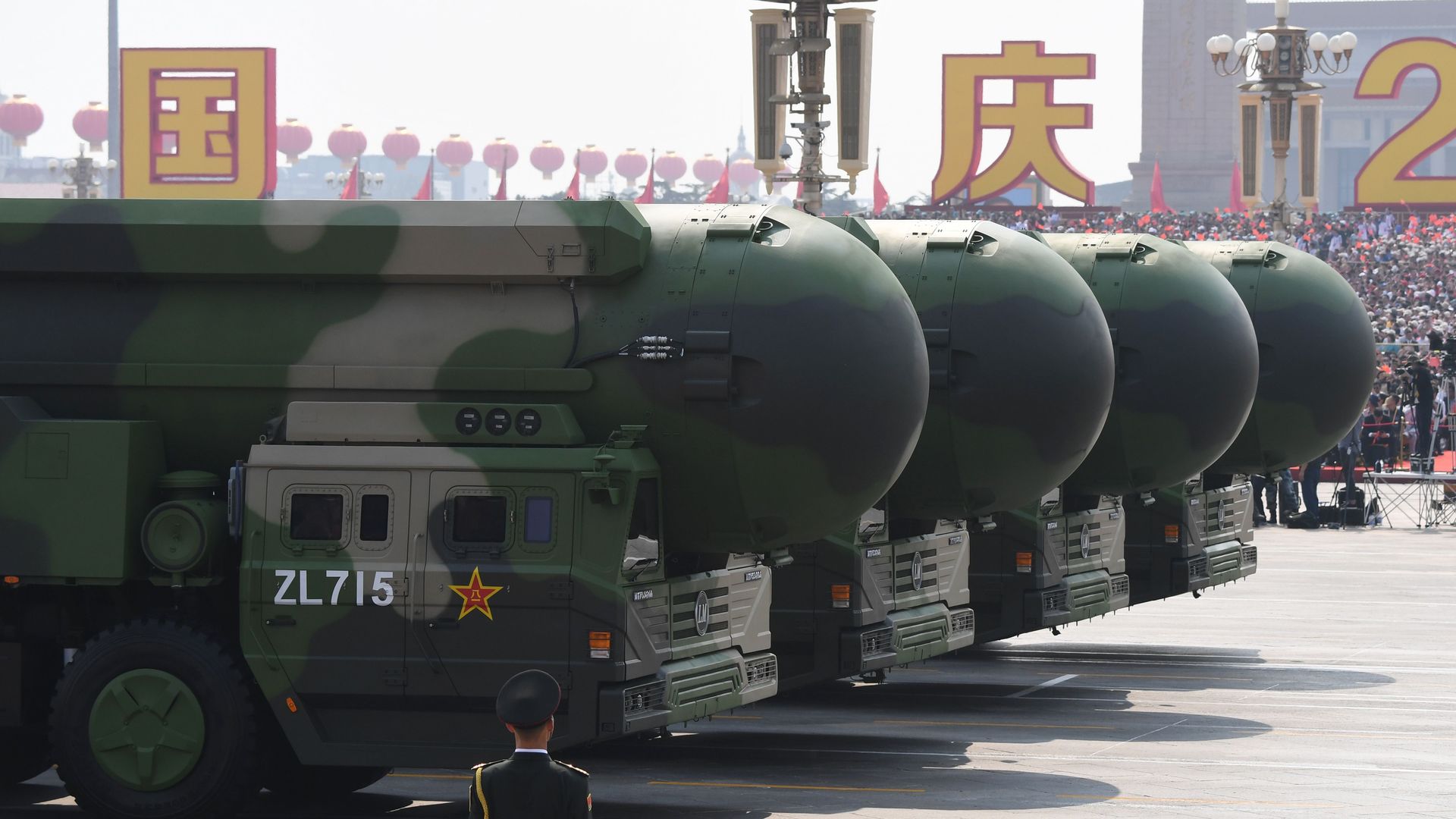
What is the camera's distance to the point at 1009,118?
7088 cm

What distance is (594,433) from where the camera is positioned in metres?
11.4

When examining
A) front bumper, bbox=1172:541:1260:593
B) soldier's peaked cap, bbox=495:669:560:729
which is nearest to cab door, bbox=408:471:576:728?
soldier's peaked cap, bbox=495:669:560:729

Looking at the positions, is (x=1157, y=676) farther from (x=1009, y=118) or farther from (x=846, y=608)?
(x=1009, y=118)

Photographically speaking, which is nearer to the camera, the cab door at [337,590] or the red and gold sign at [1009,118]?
the cab door at [337,590]

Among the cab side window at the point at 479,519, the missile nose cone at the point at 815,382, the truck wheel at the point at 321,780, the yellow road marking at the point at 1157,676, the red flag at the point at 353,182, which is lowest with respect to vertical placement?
the yellow road marking at the point at 1157,676

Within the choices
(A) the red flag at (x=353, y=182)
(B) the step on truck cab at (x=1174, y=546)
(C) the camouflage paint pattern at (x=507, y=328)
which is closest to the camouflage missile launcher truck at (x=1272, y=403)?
(B) the step on truck cab at (x=1174, y=546)

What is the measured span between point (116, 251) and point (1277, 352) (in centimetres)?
1130

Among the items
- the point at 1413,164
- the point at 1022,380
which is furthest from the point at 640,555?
the point at 1413,164

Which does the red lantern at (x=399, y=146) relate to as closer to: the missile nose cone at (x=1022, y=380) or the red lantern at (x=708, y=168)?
the red lantern at (x=708, y=168)

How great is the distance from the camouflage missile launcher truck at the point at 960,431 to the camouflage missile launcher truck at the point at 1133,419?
80.2 inches

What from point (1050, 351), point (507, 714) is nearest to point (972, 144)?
point (1050, 351)

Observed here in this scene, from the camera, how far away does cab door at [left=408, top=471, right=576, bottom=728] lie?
11055 millimetres

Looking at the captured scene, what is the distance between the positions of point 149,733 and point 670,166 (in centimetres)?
12581

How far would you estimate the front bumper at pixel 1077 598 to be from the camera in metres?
16.8
